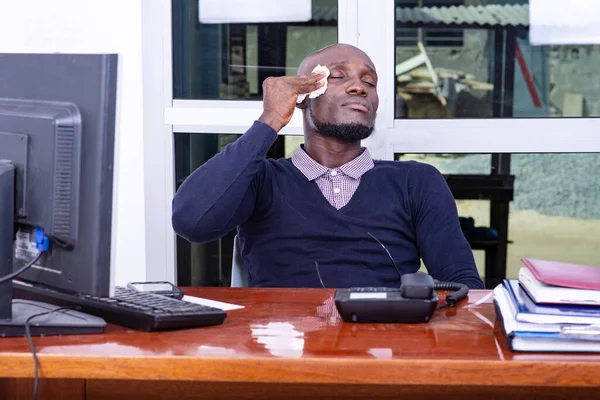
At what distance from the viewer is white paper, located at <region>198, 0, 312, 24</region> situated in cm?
317

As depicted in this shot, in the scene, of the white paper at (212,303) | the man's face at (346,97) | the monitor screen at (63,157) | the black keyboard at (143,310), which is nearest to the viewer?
the monitor screen at (63,157)

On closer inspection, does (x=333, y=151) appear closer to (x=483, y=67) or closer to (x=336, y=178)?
(x=336, y=178)

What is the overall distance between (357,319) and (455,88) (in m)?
1.83

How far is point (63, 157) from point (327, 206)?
1.14 metres

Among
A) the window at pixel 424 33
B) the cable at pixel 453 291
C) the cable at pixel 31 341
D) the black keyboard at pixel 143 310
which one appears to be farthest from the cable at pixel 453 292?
the window at pixel 424 33

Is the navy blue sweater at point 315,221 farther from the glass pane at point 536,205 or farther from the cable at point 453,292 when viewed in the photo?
the glass pane at point 536,205

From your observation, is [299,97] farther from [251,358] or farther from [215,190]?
[251,358]

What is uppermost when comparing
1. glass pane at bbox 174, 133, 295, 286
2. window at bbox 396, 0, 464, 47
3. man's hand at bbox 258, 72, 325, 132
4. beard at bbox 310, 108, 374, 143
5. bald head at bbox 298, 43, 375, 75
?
window at bbox 396, 0, 464, 47

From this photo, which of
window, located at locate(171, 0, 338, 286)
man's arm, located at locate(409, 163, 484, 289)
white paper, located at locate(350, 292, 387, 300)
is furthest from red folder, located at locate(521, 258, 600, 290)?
window, located at locate(171, 0, 338, 286)

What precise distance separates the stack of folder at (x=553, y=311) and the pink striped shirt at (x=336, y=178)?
100 centimetres

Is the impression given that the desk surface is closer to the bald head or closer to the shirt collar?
the shirt collar

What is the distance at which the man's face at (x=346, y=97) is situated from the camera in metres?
2.59

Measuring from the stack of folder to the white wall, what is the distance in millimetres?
1890

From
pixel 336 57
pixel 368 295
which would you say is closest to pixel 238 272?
pixel 336 57
